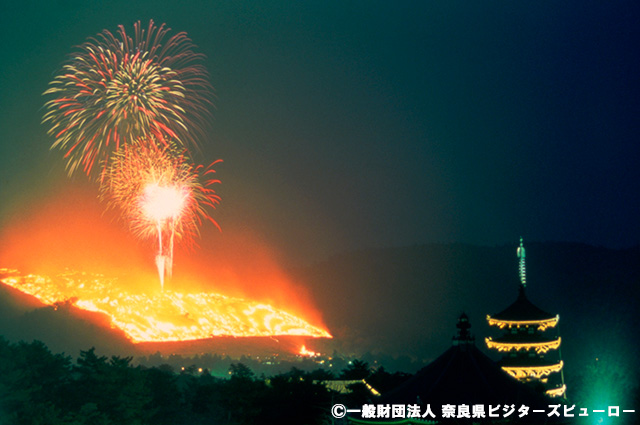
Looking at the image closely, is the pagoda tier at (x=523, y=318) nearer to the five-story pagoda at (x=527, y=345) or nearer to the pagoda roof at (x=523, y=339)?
the five-story pagoda at (x=527, y=345)

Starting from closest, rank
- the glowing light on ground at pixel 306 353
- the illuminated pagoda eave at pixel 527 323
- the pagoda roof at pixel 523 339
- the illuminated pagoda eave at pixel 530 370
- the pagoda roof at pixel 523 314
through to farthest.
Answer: the illuminated pagoda eave at pixel 530 370
the pagoda roof at pixel 523 339
the illuminated pagoda eave at pixel 527 323
the pagoda roof at pixel 523 314
the glowing light on ground at pixel 306 353

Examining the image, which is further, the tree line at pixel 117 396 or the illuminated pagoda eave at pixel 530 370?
the illuminated pagoda eave at pixel 530 370

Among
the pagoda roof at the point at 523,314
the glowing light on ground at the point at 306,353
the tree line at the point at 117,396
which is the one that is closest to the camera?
the tree line at the point at 117,396

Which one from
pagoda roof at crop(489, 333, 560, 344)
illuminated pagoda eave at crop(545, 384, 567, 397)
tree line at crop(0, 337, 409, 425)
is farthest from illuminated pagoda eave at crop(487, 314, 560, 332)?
tree line at crop(0, 337, 409, 425)

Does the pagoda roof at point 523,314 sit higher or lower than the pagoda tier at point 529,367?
higher

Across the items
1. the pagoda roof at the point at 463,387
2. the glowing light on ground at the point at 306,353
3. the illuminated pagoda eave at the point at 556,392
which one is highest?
the glowing light on ground at the point at 306,353

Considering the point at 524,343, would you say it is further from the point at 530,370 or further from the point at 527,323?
the point at 530,370

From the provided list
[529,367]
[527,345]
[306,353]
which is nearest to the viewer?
[529,367]

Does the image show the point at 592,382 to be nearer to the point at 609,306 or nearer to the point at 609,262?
the point at 609,306

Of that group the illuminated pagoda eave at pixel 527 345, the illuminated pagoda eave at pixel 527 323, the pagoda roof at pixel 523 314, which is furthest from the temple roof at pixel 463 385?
the pagoda roof at pixel 523 314

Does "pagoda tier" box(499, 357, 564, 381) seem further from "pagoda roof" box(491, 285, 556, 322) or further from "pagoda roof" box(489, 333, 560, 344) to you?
"pagoda roof" box(491, 285, 556, 322)

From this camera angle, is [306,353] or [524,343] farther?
[306,353]

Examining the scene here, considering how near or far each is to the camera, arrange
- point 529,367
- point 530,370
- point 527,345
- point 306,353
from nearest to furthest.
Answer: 1. point 529,367
2. point 530,370
3. point 527,345
4. point 306,353

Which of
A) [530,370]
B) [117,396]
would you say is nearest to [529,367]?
[530,370]
